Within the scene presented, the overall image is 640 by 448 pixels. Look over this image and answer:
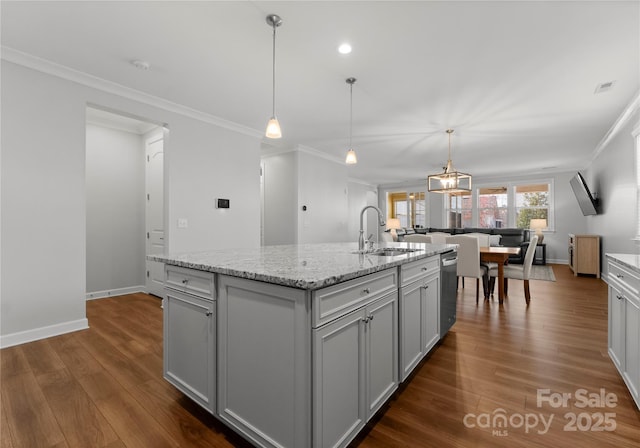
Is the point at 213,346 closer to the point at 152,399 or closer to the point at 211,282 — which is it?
the point at 211,282

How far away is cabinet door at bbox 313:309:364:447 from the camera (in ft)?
3.97

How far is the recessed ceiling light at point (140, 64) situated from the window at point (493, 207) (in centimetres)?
948

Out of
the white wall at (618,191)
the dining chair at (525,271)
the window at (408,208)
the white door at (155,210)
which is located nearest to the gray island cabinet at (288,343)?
the white door at (155,210)

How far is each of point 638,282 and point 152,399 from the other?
2932mm

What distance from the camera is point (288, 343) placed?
1241 mm

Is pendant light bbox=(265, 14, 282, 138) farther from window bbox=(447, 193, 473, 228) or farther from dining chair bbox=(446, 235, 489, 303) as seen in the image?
window bbox=(447, 193, 473, 228)

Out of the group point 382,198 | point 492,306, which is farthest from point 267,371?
point 382,198

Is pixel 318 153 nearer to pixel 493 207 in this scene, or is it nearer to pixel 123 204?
pixel 123 204

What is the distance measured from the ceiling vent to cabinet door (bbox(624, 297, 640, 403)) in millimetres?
2659

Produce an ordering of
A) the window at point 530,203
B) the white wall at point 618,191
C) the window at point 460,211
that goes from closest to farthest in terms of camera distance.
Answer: the white wall at point 618,191 < the window at point 530,203 < the window at point 460,211

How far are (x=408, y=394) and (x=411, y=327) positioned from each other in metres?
0.41

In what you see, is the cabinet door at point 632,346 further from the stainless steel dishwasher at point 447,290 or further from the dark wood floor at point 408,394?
the stainless steel dishwasher at point 447,290

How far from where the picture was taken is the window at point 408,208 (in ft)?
35.4

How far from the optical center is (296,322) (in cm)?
121
